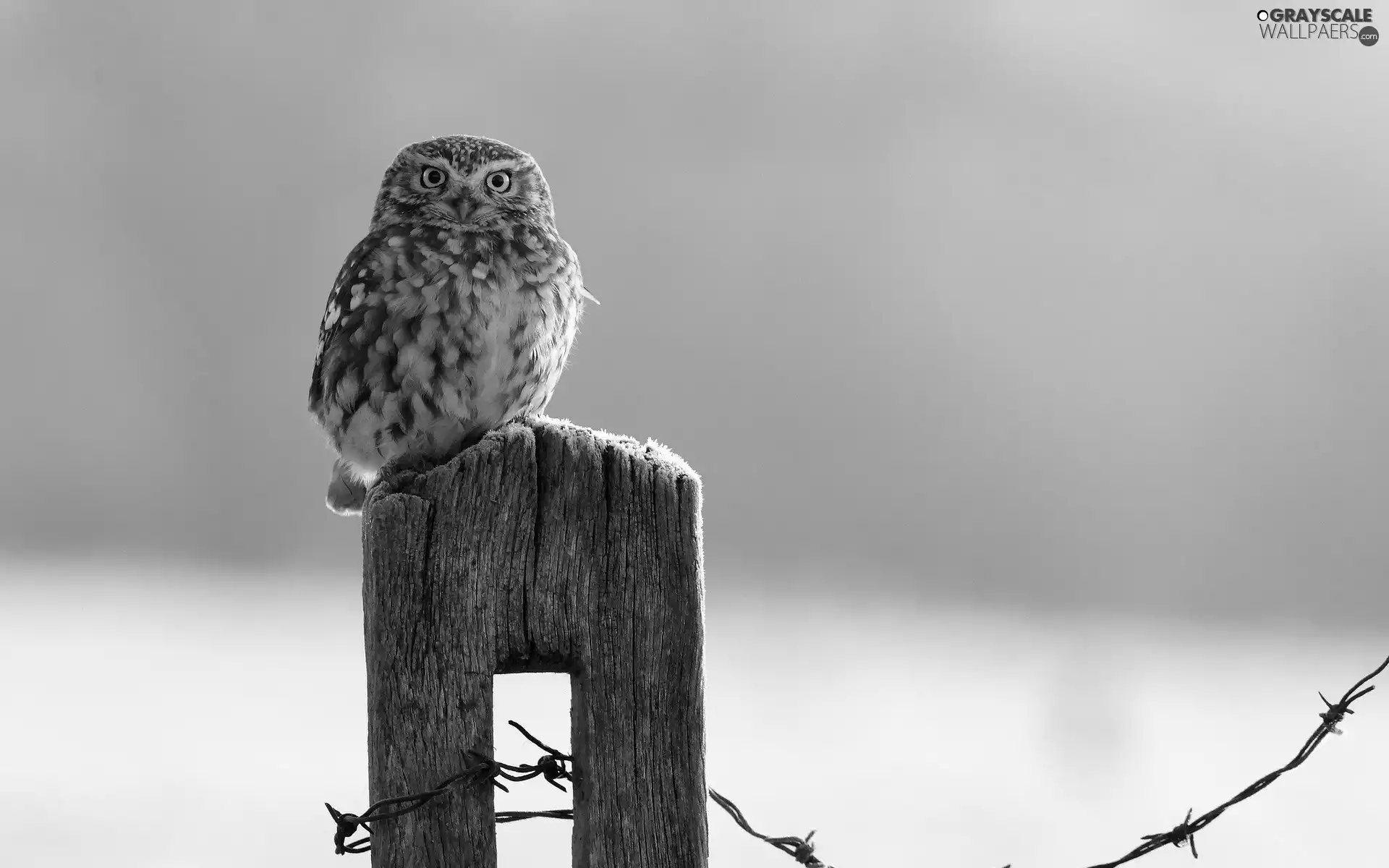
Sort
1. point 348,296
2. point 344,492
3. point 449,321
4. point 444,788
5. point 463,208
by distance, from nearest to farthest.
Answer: point 444,788 < point 449,321 < point 348,296 < point 463,208 < point 344,492

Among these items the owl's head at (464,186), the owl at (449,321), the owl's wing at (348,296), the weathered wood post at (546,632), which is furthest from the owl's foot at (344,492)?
the weathered wood post at (546,632)

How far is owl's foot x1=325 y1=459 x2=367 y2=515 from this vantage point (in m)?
3.48

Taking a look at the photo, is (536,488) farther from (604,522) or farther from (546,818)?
(546,818)

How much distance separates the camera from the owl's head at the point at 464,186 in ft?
10.6

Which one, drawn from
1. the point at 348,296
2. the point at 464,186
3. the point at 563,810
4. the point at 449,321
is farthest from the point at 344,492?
the point at 563,810

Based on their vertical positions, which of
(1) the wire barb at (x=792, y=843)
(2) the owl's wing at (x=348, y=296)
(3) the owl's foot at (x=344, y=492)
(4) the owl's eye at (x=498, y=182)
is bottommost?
(1) the wire barb at (x=792, y=843)

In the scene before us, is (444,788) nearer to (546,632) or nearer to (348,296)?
(546,632)

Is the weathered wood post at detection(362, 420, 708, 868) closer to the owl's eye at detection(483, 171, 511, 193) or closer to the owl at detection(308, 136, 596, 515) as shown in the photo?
the owl at detection(308, 136, 596, 515)

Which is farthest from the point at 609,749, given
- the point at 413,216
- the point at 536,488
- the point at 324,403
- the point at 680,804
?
the point at 413,216

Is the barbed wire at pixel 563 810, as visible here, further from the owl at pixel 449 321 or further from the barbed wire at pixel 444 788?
the owl at pixel 449 321

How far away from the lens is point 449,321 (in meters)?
2.90

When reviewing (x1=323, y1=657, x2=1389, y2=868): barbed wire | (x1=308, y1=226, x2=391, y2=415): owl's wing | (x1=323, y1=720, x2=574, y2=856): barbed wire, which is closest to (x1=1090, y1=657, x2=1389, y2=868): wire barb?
(x1=323, y1=657, x2=1389, y2=868): barbed wire

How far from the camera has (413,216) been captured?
3.32 m

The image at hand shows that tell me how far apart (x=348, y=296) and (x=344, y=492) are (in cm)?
78
